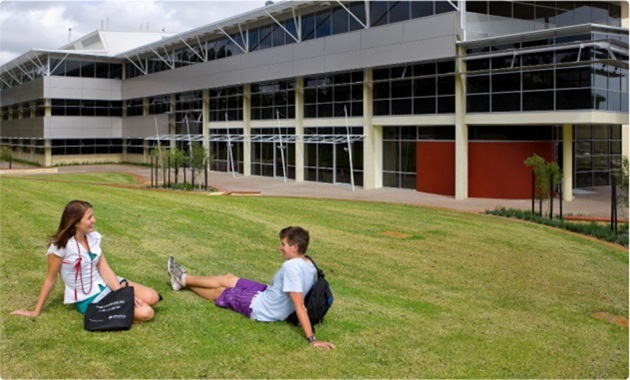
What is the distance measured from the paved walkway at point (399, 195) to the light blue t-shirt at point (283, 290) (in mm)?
15980

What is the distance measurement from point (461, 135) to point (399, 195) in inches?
141

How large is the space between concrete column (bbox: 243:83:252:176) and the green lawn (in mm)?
23197

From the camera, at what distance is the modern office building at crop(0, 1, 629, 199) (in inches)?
940

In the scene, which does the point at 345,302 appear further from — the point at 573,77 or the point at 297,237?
the point at 573,77

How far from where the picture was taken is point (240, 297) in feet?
23.1

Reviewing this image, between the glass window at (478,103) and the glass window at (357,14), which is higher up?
the glass window at (357,14)

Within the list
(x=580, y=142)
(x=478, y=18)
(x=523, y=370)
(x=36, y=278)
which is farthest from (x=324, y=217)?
(x=580, y=142)

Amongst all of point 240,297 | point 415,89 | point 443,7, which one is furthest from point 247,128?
point 240,297

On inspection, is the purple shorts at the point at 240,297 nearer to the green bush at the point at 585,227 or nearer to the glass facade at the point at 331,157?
the green bush at the point at 585,227

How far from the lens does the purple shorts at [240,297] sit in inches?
273

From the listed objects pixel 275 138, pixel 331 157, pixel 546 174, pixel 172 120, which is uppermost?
pixel 172 120

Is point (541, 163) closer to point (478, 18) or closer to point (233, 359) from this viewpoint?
point (478, 18)

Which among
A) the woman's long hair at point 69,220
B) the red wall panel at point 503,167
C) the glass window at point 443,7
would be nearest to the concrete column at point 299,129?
the glass window at point 443,7

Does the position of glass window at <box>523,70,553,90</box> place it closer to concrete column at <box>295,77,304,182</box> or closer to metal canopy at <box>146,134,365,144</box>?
metal canopy at <box>146,134,365,144</box>
